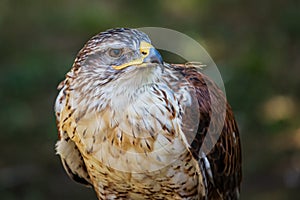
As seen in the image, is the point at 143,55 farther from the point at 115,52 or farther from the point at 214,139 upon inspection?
the point at 214,139

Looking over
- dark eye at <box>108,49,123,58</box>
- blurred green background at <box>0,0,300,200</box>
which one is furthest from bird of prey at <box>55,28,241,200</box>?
blurred green background at <box>0,0,300,200</box>

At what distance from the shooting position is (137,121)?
5.14 metres

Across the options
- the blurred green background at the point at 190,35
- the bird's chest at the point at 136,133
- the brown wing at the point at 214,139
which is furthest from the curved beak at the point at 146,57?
the blurred green background at the point at 190,35

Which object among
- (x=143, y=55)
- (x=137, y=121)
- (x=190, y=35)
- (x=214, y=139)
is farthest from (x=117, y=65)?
(x=190, y=35)

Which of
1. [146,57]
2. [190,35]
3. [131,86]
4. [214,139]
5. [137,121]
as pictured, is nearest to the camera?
[146,57]

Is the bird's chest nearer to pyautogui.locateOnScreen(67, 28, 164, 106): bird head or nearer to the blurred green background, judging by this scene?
pyautogui.locateOnScreen(67, 28, 164, 106): bird head

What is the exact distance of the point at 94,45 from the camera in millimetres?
5160

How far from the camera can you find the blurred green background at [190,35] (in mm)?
8516

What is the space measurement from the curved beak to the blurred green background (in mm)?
3543

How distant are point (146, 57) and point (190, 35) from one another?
16.4ft
